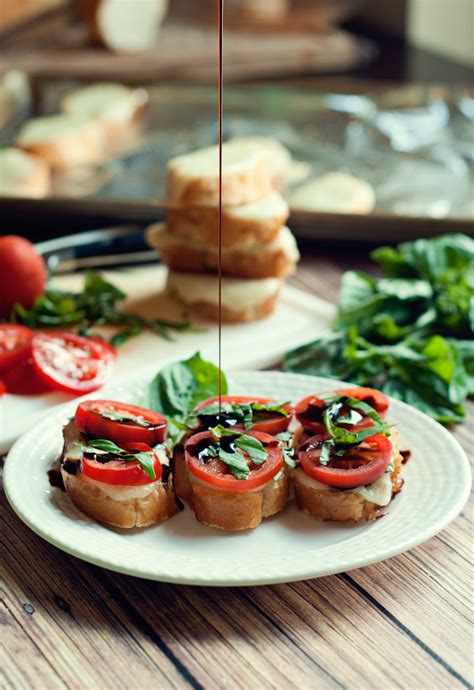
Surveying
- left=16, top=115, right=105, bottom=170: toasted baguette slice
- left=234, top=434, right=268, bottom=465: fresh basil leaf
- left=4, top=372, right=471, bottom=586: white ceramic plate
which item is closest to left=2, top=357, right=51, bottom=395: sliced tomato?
left=4, top=372, right=471, bottom=586: white ceramic plate

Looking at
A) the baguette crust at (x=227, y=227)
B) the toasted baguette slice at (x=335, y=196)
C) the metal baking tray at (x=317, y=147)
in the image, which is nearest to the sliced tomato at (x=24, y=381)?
the baguette crust at (x=227, y=227)

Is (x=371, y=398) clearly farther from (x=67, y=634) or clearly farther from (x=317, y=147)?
(x=317, y=147)

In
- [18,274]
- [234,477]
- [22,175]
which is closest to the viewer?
[234,477]

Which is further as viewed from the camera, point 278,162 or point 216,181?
point 278,162

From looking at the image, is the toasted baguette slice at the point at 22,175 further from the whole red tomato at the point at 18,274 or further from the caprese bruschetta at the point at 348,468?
the caprese bruschetta at the point at 348,468

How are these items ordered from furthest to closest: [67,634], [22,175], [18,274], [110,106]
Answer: [110,106]
[22,175]
[18,274]
[67,634]

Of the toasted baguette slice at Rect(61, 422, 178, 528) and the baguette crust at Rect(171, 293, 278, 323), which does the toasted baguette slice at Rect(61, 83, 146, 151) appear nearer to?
the baguette crust at Rect(171, 293, 278, 323)

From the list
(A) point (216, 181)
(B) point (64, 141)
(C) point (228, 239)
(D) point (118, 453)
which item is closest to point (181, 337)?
(C) point (228, 239)
